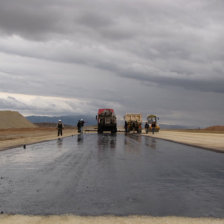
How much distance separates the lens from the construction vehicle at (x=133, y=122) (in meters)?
53.4

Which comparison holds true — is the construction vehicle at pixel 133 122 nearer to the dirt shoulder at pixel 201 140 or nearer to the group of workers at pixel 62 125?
the dirt shoulder at pixel 201 140

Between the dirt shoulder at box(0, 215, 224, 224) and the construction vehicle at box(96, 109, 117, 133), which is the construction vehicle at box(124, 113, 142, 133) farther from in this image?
the dirt shoulder at box(0, 215, 224, 224)

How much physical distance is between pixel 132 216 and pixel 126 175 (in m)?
4.14

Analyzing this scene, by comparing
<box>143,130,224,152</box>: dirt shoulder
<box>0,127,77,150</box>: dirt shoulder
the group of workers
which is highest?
the group of workers

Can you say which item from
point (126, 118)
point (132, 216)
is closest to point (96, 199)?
point (132, 216)

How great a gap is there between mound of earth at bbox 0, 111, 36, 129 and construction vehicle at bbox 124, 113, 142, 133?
4793cm

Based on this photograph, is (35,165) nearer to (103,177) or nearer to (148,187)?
(103,177)

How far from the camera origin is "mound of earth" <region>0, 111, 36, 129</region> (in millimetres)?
94312

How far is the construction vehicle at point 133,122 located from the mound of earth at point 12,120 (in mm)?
47929

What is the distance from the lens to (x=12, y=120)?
9969 centimetres

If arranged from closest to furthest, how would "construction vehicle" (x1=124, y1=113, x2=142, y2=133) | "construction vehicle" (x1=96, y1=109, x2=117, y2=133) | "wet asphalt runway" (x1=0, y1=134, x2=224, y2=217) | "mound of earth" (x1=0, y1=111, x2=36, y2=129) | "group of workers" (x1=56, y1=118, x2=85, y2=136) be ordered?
"wet asphalt runway" (x1=0, y1=134, x2=224, y2=217)
"group of workers" (x1=56, y1=118, x2=85, y2=136)
"construction vehicle" (x1=96, y1=109, x2=117, y2=133)
"construction vehicle" (x1=124, y1=113, x2=142, y2=133)
"mound of earth" (x1=0, y1=111, x2=36, y2=129)

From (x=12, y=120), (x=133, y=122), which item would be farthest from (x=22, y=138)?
(x=12, y=120)

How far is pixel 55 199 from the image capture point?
Result: 643 cm

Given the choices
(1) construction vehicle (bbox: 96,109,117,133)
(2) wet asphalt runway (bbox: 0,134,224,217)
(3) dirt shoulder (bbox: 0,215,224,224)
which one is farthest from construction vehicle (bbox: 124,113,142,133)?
(3) dirt shoulder (bbox: 0,215,224,224)
